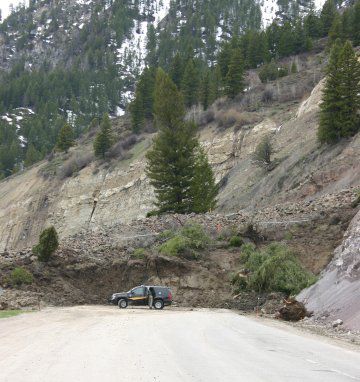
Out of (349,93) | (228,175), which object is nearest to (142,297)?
(349,93)

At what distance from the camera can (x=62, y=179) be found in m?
72.0

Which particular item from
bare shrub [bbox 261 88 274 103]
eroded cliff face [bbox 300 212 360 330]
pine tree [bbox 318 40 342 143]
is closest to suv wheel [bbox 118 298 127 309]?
eroded cliff face [bbox 300 212 360 330]

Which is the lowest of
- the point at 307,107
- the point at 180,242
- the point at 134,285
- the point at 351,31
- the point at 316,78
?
the point at 134,285

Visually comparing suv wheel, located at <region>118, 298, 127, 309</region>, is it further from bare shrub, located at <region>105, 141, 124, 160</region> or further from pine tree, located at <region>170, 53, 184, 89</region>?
pine tree, located at <region>170, 53, 184, 89</region>

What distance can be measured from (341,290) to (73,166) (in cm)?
5710

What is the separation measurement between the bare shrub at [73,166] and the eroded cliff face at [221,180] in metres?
1.31

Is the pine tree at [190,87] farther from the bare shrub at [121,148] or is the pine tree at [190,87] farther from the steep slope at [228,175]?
the bare shrub at [121,148]

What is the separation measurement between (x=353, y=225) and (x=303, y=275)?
11.8ft

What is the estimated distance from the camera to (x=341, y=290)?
19.8 meters

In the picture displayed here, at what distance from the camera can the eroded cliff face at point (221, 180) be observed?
131ft

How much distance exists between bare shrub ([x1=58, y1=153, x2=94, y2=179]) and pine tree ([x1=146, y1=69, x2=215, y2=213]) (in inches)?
1164

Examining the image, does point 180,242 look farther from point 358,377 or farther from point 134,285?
point 358,377

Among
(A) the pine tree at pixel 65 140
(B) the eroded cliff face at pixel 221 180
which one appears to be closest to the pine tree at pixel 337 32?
(B) the eroded cliff face at pixel 221 180

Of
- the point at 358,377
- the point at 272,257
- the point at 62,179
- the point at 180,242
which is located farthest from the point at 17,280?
the point at 62,179
